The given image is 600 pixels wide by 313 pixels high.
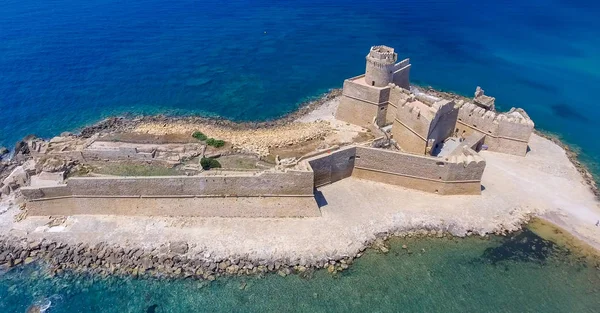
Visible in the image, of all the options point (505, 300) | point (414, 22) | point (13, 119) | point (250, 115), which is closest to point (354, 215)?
point (505, 300)

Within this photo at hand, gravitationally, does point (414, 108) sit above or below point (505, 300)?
above

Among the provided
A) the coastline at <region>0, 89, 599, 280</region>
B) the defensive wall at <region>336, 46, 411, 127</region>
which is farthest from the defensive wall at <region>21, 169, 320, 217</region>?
the defensive wall at <region>336, 46, 411, 127</region>

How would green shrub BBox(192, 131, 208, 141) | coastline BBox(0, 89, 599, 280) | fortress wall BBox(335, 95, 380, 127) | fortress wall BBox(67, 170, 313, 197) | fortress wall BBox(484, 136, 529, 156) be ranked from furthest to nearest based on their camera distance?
1. fortress wall BBox(335, 95, 380, 127)
2. green shrub BBox(192, 131, 208, 141)
3. fortress wall BBox(484, 136, 529, 156)
4. fortress wall BBox(67, 170, 313, 197)
5. coastline BBox(0, 89, 599, 280)

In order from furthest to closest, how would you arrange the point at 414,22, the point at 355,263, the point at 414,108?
the point at 414,22
the point at 414,108
the point at 355,263

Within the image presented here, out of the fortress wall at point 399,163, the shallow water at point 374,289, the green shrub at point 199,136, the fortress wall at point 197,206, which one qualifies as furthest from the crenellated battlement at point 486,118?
the green shrub at point 199,136

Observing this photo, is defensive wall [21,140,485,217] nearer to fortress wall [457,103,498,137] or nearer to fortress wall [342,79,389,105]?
fortress wall [457,103,498,137]

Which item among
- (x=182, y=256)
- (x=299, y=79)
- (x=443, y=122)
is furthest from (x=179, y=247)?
(x=299, y=79)

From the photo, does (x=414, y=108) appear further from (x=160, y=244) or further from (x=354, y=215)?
(x=160, y=244)

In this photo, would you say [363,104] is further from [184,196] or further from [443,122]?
[184,196]
